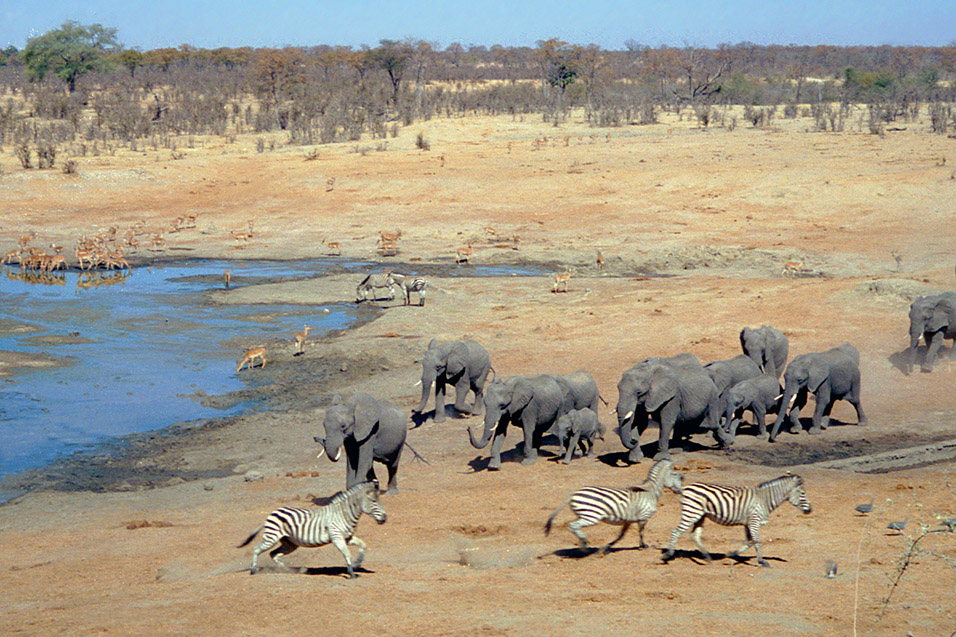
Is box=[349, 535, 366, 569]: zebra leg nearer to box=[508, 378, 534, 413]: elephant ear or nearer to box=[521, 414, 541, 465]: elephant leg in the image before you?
box=[508, 378, 534, 413]: elephant ear

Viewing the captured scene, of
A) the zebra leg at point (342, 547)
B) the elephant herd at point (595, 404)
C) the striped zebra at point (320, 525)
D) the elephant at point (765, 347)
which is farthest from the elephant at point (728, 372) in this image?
the zebra leg at point (342, 547)

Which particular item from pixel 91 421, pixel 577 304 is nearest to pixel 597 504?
pixel 91 421

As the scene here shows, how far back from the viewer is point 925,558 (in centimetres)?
813

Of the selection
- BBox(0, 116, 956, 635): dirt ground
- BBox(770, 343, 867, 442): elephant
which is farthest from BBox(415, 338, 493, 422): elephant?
BBox(770, 343, 867, 442): elephant

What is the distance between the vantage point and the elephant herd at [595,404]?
1102 cm

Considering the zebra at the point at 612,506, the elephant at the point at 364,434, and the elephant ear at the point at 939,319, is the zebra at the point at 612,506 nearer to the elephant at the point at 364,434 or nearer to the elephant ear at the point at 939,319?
the elephant at the point at 364,434

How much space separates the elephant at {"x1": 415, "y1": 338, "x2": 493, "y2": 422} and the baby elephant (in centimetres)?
251

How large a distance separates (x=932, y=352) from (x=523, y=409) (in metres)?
7.62

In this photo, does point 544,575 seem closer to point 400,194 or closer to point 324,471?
point 324,471

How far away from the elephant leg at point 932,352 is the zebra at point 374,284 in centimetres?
1132

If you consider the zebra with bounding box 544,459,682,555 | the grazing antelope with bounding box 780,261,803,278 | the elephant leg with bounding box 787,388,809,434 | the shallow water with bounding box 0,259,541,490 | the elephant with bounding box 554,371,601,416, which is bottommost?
the shallow water with bounding box 0,259,541,490

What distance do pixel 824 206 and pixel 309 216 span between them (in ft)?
54.1

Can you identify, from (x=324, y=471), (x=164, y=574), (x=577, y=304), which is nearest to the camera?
(x=164, y=574)

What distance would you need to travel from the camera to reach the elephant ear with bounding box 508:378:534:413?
1220 centimetres
